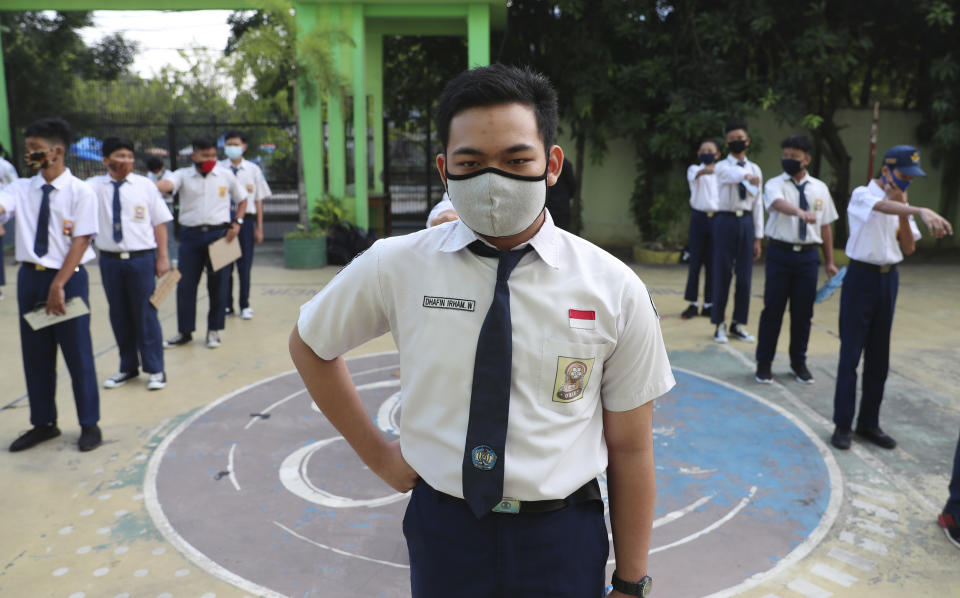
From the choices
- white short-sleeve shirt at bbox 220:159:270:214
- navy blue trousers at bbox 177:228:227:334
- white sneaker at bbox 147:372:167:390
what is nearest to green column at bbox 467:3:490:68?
white short-sleeve shirt at bbox 220:159:270:214

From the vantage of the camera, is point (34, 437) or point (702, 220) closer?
point (34, 437)

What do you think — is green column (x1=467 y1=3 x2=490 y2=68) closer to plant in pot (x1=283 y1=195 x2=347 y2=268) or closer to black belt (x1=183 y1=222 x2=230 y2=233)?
plant in pot (x1=283 y1=195 x2=347 y2=268)

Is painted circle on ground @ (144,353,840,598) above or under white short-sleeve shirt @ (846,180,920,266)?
under

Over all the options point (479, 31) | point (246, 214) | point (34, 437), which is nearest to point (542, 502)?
point (34, 437)

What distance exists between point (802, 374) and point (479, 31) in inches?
317

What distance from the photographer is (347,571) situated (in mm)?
3553

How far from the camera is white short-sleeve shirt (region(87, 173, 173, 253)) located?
19.5 feet

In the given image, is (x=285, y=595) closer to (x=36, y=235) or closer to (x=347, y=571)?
(x=347, y=571)

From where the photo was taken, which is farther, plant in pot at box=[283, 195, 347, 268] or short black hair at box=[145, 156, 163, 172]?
plant in pot at box=[283, 195, 347, 268]

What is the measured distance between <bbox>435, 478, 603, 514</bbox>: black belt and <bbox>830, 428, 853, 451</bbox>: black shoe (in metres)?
3.82

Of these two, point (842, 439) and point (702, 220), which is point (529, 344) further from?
point (702, 220)

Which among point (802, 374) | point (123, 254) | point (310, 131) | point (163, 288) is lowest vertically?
point (802, 374)

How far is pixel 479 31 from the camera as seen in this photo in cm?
1216

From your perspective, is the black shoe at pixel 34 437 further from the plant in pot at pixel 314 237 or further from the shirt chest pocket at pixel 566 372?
the plant in pot at pixel 314 237
